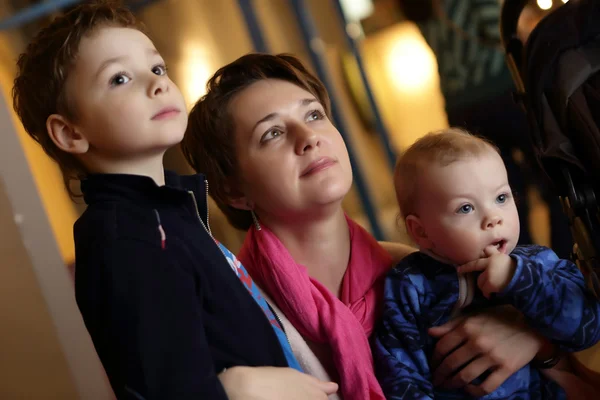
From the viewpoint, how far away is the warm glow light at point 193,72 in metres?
2.21

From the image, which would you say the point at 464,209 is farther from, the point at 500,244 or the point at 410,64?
the point at 410,64

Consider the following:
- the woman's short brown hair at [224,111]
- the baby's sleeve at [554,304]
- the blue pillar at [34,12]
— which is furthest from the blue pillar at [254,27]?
the baby's sleeve at [554,304]

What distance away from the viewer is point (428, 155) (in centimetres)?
108

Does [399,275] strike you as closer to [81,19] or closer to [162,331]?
[162,331]

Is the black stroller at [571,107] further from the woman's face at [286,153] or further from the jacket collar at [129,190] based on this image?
the jacket collar at [129,190]

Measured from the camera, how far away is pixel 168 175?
3.14 ft

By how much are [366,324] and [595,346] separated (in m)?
0.41

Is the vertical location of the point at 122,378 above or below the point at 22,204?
below

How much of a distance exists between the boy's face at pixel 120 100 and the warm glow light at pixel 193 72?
4.39 ft

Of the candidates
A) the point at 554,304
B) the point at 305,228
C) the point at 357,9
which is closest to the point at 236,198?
the point at 305,228

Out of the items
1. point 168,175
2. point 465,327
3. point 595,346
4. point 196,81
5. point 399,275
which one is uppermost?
point 196,81

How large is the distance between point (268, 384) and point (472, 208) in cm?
47

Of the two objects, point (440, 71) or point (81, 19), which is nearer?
point (81, 19)

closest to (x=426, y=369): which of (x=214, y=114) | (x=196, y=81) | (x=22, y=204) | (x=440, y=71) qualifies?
(x=214, y=114)
